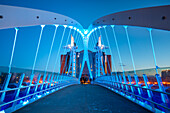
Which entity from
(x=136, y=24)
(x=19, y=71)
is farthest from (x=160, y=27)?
(x=19, y=71)

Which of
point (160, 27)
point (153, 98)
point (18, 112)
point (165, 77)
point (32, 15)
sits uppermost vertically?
point (32, 15)

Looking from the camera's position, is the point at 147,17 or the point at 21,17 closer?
the point at 147,17

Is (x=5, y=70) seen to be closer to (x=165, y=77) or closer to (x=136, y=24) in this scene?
(x=165, y=77)

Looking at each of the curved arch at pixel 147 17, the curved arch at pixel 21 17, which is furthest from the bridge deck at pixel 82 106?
the curved arch at pixel 21 17

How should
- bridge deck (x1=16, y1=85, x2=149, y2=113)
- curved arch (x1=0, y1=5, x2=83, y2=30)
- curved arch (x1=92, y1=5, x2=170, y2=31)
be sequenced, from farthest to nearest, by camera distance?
curved arch (x1=0, y1=5, x2=83, y2=30) < curved arch (x1=92, y1=5, x2=170, y2=31) < bridge deck (x1=16, y1=85, x2=149, y2=113)

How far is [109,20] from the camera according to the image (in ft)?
44.3

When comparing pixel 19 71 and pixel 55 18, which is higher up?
pixel 55 18

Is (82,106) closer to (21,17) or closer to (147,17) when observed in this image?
(147,17)

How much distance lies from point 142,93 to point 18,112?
4.26m

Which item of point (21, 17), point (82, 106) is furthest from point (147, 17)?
point (21, 17)

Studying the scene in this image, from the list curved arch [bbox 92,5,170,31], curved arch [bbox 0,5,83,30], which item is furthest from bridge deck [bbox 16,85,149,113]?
curved arch [bbox 0,5,83,30]

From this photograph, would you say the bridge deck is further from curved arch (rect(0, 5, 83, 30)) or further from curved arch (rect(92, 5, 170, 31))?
curved arch (rect(0, 5, 83, 30))

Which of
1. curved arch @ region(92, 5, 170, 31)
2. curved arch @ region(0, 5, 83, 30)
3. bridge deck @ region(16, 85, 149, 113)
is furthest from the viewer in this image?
curved arch @ region(0, 5, 83, 30)

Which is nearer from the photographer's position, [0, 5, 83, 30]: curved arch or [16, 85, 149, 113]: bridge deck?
[16, 85, 149, 113]: bridge deck
